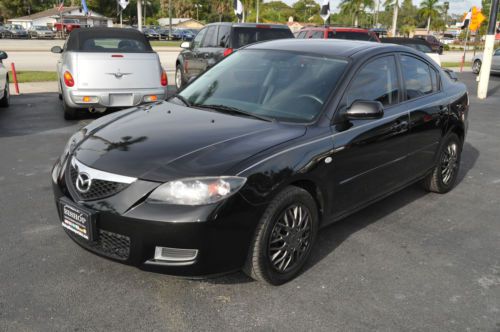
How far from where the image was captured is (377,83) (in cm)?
431

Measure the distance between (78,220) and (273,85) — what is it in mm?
1901

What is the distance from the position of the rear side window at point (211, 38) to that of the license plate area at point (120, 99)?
420 centimetres

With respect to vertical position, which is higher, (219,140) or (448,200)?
(219,140)

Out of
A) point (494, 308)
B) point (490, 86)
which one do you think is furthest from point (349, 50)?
point (490, 86)

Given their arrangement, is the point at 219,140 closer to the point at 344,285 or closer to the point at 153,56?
the point at 344,285

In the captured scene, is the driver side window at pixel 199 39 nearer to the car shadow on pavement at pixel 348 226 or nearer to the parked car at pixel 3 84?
the parked car at pixel 3 84

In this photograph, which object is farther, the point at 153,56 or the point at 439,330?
the point at 153,56

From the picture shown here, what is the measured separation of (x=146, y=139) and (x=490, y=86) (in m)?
18.0

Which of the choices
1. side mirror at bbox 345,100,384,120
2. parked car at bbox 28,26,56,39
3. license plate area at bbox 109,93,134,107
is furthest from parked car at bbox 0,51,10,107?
parked car at bbox 28,26,56,39

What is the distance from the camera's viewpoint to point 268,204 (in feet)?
10.4

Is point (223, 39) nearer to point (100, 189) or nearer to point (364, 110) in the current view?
point (364, 110)

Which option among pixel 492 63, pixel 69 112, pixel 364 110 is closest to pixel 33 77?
pixel 69 112

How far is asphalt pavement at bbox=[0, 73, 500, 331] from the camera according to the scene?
3039 millimetres

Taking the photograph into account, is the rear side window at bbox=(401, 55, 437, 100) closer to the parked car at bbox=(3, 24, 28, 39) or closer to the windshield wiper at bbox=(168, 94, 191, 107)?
the windshield wiper at bbox=(168, 94, 191, 107)
